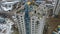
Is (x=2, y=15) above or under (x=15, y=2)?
under

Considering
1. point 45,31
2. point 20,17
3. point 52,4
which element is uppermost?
point 52,4

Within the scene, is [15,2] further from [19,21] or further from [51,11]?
[51,11]

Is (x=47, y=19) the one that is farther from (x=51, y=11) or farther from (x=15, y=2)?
(x=15, y=2)

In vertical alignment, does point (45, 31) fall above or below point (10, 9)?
below

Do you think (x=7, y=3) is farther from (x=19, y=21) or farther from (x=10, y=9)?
(x=19, y=21)

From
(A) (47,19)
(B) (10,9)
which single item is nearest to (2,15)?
(B) (10,9)

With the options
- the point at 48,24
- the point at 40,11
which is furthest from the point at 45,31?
the point at 40,11

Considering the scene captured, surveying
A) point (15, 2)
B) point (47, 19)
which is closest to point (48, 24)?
point (47, 19)
